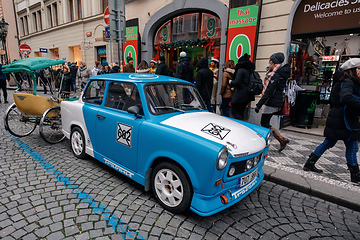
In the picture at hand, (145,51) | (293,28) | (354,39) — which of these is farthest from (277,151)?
(354,39)

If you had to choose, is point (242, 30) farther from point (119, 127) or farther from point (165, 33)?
point (119, 127)

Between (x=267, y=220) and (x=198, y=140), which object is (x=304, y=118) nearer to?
(x=267, y=220)

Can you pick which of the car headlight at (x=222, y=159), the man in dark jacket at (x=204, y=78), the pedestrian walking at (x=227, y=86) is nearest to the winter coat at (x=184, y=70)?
the man in dark jacket at (x=204, y=78)

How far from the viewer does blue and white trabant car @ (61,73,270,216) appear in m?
2.27

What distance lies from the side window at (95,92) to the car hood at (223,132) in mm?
1516

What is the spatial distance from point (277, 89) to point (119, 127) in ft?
10.6

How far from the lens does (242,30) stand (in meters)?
7.02

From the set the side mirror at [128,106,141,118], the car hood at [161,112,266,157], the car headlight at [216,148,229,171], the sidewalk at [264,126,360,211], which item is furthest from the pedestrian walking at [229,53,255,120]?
the car headlight at [216,148,229,171]

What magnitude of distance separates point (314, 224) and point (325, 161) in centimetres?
233

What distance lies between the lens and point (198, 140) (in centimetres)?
227

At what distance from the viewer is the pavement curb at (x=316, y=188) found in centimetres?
301

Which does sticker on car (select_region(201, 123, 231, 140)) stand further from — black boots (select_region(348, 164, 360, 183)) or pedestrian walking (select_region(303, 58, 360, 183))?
black boots (select_region(348, 164, 360, 183))

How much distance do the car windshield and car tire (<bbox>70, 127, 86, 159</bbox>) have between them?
174 cm

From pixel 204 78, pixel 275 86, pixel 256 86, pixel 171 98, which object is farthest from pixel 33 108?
pixel 275 86
